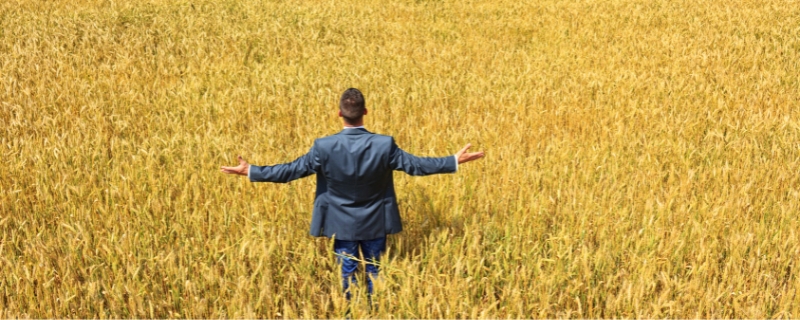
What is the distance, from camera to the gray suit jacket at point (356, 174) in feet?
8.85

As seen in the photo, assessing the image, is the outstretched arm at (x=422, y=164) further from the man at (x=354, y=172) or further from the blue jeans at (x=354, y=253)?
the blue jeans at (x=354, y=253)

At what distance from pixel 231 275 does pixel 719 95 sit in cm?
516

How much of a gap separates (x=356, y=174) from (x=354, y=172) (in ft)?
0.05

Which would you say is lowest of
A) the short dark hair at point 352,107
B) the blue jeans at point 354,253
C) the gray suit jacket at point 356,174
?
the blue jeans at point 354,253

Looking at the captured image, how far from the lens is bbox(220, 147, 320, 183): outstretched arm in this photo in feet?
9.02

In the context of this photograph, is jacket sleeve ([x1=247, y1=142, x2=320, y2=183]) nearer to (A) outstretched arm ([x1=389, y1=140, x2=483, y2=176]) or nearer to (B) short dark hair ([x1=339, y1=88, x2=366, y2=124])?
(B) short dark hair ([x1=339, y1=88, x2=366, y2=124])

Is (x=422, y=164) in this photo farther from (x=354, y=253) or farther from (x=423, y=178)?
(x=423, y=178)

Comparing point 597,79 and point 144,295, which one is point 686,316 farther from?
point 597,79

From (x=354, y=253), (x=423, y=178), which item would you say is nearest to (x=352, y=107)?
(x=354, y=253)

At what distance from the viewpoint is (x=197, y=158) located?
177 inches

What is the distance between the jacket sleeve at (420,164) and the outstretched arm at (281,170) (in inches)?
13.3

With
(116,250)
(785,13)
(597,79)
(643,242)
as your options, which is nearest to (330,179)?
(116,250)

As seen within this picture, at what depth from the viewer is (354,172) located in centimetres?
269

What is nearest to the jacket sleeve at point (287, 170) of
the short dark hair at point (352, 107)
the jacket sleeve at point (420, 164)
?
the short dark hair at point (352, 107)
